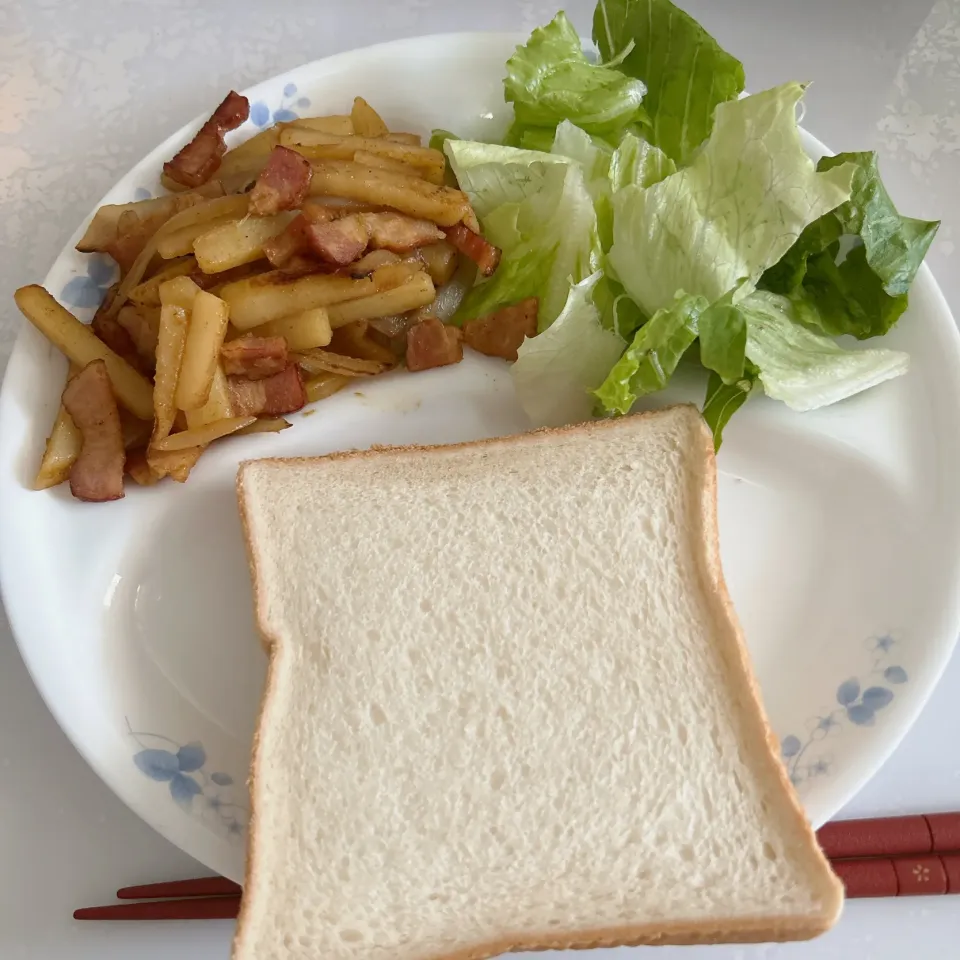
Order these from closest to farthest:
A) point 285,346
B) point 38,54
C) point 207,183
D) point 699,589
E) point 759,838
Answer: point 759,838 < point 699,589 < point 285,346 < point 207,183 < point 38,54

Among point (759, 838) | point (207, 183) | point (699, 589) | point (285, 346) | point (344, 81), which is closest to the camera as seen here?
point (759, 838)

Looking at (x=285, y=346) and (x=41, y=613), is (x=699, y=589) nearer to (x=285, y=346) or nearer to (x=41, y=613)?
(x=285, y=346)

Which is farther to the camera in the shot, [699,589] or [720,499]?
[720,499]

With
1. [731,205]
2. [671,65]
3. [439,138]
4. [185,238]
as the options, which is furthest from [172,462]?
[671,65]

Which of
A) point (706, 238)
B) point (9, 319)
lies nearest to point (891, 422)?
point (706, 238)

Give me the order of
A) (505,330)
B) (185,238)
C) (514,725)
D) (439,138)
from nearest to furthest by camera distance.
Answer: (514,725), (185,238), (505,330), (439,138)

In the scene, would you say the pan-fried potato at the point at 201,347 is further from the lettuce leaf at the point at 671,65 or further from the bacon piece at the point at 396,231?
the lettuce leaf at the point at 671,65

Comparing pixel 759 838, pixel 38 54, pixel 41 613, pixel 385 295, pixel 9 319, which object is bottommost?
pixel 759 838

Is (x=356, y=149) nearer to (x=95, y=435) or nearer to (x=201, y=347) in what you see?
(x=201, y=347)
